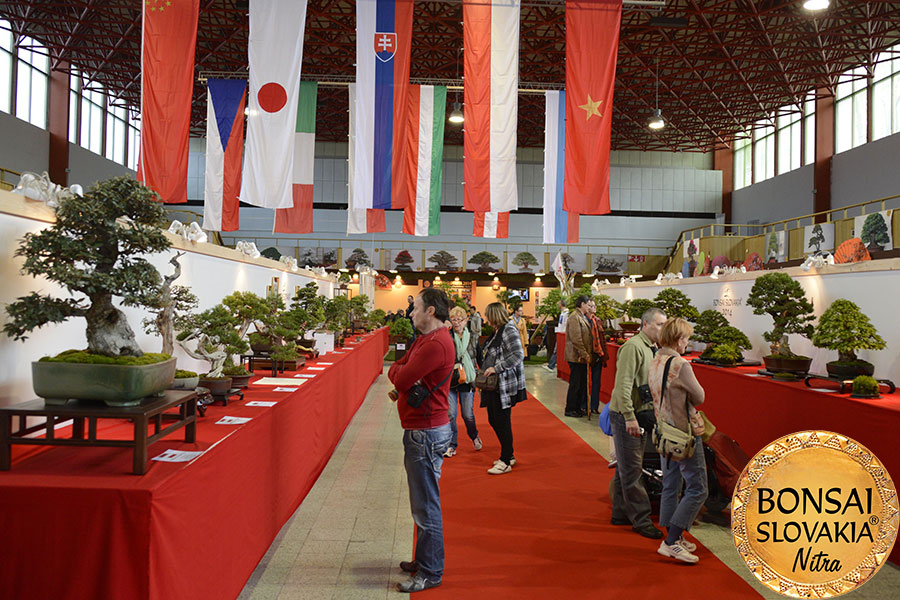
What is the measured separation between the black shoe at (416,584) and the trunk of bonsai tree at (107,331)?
162 centimetres

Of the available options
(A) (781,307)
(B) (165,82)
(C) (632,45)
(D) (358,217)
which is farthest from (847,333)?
(C) (632,45)

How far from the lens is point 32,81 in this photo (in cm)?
1672

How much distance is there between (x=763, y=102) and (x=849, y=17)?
5639mm

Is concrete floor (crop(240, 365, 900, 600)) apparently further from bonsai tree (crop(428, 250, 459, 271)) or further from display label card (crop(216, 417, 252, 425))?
bonsai tree (crop(428, 250, 459, 271))

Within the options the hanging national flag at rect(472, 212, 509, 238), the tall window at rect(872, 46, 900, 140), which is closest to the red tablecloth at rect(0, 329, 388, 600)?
the hanging national flag at rect(472, 212, 509, 238)

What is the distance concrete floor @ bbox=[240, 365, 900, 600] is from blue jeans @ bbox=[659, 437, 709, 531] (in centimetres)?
38

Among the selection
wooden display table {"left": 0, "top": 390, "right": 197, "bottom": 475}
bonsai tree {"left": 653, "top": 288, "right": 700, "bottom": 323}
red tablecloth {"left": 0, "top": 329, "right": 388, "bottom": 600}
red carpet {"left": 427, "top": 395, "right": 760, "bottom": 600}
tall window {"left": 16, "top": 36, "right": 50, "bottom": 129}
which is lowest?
red carpet {"left": 427, "top": 395, "right": 760, "bottom": 600}

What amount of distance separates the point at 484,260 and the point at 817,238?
12036 millimetres

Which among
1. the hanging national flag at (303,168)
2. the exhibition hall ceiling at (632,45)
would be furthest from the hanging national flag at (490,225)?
the exhibition hall ceiling at (632,45)

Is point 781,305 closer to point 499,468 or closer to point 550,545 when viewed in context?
point 499,468

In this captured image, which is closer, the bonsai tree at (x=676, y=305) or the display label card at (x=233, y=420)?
the display label card at (x=233, y=420)

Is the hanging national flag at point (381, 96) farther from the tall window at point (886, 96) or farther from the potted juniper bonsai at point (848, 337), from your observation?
the tall window at point (886, 96)

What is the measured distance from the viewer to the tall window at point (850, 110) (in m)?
17.8

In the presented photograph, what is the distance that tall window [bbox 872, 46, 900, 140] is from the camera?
15992 millimetres
